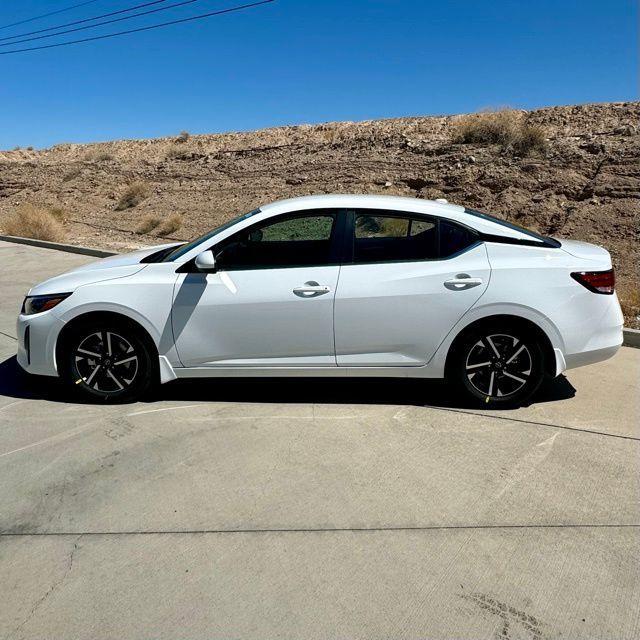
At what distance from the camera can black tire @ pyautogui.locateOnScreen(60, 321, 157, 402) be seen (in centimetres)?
484

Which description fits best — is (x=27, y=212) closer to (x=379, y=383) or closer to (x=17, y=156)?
(x=379, y=383)

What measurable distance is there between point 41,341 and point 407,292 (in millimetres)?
2779

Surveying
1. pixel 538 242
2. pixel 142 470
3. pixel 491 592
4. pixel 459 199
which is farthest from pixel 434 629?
pixel 459 199

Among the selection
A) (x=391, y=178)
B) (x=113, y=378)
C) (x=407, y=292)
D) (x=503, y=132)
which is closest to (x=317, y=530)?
(x=407, y=292)

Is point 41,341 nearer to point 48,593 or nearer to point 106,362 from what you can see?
point 106,362

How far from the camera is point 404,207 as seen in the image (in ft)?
16.2

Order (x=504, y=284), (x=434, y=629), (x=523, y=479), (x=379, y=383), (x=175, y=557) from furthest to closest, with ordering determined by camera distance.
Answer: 1. (x=379, y=383)
2. (x=504, y=284)
3. (x=523, y=479)
4. (x=175, y=557)
5. (x=434, y=629)

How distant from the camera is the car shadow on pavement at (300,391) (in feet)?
16.7

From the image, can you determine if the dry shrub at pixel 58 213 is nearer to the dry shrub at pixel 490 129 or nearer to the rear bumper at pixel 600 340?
the dry shrub at pixel 490 129

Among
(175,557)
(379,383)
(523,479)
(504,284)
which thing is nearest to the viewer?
(175,557)

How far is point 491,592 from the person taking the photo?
284 centimetres

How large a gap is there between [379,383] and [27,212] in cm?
1698

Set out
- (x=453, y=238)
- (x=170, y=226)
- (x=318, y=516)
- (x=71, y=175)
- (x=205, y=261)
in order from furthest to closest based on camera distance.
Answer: (x=71, y=175) → (x=170, y=226) → (x=453, y=238) → (x=205, y=261) → (x=318, y=516)

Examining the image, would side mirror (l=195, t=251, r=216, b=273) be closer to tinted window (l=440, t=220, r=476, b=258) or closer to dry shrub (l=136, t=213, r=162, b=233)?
tinted window (l=440, t=220, r=476, b=258)
